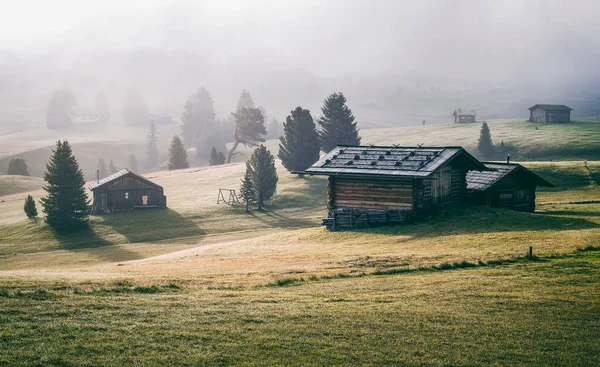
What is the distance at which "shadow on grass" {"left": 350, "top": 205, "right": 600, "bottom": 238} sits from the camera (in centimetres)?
3375

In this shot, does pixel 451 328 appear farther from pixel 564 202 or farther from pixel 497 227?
pixel 564 202

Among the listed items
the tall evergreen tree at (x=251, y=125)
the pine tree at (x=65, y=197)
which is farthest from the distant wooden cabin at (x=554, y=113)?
the pine tree at (x=65, y=197)

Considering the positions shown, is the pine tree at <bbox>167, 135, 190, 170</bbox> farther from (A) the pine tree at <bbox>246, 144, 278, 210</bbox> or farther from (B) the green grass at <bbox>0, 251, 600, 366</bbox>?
(B) the green grass at <bbox>0, 251, 600, 366</bbox>

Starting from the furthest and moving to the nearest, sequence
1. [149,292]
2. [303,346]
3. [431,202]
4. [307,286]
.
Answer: [431,202] < [307,286] < [149,292] < [303,346]

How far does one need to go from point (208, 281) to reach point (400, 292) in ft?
24.4

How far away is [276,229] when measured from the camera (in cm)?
5828

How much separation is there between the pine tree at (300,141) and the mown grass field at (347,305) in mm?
50839

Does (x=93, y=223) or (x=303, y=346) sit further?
(x=93, y=223)

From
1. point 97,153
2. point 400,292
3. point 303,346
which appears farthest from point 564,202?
point 97,153

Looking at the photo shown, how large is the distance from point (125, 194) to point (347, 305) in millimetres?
56119

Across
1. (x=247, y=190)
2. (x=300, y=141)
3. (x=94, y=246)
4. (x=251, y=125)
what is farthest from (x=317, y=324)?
(x=251, y=125)

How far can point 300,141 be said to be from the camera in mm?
87438

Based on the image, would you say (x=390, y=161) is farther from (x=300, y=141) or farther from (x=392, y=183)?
(x=300, y=141)

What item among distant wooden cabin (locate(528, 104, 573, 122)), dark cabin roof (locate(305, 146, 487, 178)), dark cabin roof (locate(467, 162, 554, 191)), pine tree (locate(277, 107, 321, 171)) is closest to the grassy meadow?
dark cabin roof (locate(305, 146, 487, 178))
